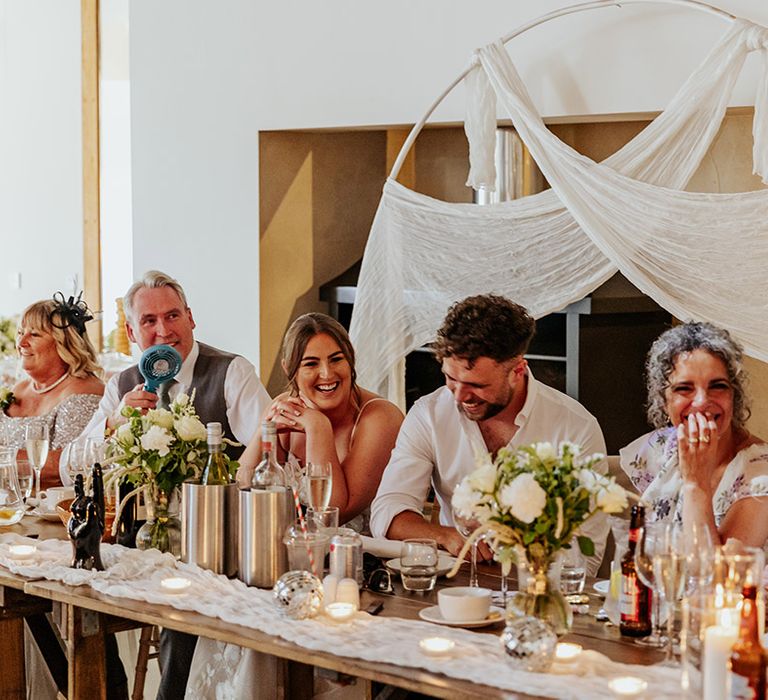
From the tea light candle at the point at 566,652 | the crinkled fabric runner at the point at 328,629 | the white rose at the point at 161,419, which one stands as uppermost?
the white rose at the point at 161,419

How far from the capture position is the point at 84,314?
4.91 metres

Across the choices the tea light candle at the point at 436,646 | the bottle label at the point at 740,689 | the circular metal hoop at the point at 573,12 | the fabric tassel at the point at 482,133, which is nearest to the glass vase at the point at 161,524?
the tea light candle at the point at 436,646

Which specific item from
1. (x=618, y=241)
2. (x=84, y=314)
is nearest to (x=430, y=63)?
(x=618, y=241)

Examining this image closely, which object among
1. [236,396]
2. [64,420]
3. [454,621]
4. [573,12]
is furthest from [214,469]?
[573,12]

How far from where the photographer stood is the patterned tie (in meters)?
3.73

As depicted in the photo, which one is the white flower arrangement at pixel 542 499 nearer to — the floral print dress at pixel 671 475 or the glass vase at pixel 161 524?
the floral print dress at pixel 671 475

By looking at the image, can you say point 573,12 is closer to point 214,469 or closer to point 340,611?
point 214,469

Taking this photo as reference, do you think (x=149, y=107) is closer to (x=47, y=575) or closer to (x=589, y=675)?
(x=47, y=575)

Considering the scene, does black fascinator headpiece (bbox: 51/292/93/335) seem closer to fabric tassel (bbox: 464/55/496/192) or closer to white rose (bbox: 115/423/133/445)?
fabric tassel (bbox: 464/55/496/192)

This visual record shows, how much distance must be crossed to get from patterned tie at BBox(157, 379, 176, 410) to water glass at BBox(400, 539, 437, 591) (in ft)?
3.59

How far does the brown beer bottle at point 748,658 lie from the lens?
195 centimetres

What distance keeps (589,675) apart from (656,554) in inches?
9.9

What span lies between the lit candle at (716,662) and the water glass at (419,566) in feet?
2.97

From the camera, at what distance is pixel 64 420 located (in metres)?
4.66
